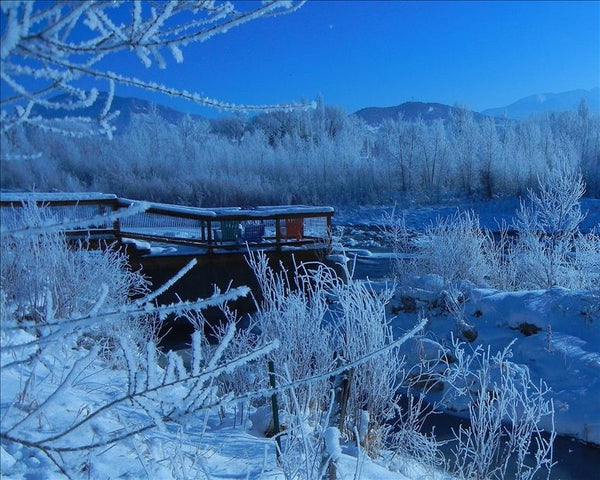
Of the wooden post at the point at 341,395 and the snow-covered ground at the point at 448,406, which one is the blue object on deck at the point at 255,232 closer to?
the snow-covered ground at the point at 448,406

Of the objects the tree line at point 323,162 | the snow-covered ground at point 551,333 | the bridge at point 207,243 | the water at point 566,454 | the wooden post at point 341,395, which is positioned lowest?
the water at point 566,454

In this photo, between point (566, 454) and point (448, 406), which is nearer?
point (566, 454)

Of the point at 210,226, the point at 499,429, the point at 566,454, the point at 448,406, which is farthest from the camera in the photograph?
the point at 210,226

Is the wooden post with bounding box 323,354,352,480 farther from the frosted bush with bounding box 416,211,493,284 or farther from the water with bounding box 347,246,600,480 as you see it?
the frosted bush with bounding box 416,211,493,284

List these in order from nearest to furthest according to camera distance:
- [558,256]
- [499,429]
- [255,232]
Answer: [499,429], [558,256], [255,232]

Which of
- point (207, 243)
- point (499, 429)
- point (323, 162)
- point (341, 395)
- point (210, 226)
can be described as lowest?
point (499, 429)

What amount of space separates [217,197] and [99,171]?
288 centimetres

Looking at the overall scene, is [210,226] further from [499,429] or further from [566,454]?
[566,454]

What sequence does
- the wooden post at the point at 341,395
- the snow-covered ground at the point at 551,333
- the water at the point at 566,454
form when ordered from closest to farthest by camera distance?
the wooden post at the point at 341,395 < the water at the point at 566,454 < the snow-covered ground at the point at 551,333

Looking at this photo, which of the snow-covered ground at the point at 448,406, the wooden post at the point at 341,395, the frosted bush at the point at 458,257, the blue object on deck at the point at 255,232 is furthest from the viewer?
the blue object on deck at the point at 255,232

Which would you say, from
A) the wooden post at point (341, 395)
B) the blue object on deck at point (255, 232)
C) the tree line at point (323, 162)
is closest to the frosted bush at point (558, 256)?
the blue object on deck at point (255, 232)

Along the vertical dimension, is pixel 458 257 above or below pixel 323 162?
below

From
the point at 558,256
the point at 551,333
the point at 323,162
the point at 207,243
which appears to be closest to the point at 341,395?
the point at 551,333

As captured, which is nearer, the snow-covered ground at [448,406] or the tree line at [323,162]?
the snow-covered ground at [448,406]
